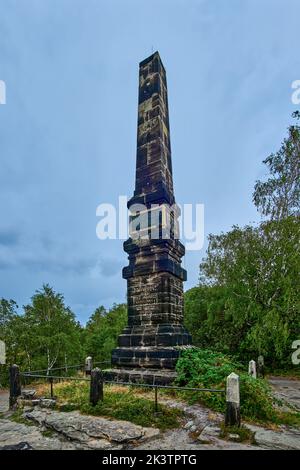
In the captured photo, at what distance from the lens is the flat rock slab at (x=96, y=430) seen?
4.68m

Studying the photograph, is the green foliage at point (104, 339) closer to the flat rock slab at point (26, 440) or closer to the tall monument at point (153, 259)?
the tall monument at point (153, 259)

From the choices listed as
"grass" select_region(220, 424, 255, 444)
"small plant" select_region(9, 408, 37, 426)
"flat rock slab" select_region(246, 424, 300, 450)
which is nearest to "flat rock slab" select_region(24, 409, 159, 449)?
"small plant" select_region(9, 408, 37, 426)

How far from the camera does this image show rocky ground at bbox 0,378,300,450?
15.0 ft

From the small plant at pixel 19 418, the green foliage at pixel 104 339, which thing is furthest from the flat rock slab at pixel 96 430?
the green foliage at pixel 104 339

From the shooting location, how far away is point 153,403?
6188 mm

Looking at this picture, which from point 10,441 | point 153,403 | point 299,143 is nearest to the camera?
point 10,441

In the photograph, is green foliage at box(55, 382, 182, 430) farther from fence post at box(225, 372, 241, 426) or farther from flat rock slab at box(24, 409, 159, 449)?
fence post at box(225, 372, 241, 426)

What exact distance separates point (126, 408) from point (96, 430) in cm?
109

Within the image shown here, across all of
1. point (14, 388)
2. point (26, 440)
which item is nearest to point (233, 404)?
point (26, 440)

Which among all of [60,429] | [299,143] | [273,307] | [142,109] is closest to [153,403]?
[60,429]

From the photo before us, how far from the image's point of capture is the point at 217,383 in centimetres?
677

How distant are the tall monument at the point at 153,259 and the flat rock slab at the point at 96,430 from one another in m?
2.43
